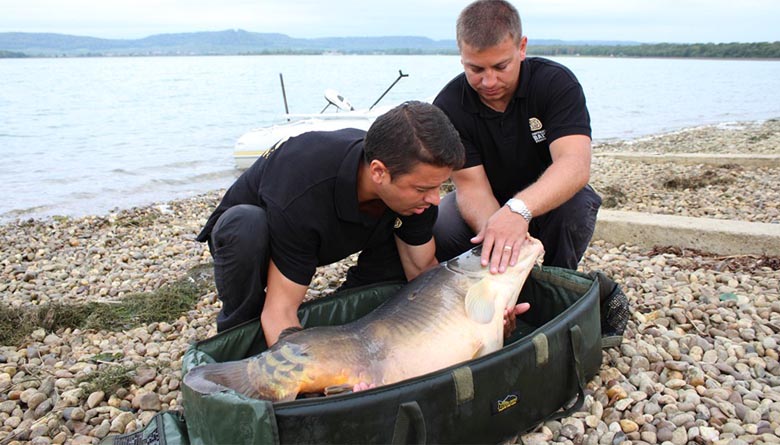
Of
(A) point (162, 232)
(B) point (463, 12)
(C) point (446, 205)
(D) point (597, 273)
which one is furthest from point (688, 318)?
(A) point (162, 232)

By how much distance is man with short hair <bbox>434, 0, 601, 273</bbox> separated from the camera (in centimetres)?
364

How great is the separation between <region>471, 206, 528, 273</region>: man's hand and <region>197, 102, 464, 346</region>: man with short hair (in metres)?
0.38

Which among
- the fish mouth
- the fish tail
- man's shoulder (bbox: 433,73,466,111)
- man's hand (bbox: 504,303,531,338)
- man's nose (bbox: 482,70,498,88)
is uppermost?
man's nose (bbox: 482,70,498,88)

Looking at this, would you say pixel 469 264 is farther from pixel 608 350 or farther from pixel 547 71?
pixel 547 71

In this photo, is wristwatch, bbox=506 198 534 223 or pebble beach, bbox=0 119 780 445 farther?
wristwatch, bbox=506 198 534 223

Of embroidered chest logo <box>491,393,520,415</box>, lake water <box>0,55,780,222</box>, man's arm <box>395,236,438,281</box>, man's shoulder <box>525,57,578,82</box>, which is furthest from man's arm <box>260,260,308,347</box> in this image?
lake water <box>0,55,780,222</box>

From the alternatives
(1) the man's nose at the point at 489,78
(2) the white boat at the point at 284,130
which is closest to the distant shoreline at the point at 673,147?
(2) the white boat at the point at 284,130

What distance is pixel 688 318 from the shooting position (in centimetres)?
386

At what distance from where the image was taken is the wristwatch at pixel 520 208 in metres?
3.39

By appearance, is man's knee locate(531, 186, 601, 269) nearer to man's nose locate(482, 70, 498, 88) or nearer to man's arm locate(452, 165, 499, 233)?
man's arm locate(452, 165, 499, 233)

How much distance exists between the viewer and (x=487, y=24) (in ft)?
12.0

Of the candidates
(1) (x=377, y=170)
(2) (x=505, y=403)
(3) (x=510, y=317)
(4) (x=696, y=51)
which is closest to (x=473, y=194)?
(3) (x=510, y=317)

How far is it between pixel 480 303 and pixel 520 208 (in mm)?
623

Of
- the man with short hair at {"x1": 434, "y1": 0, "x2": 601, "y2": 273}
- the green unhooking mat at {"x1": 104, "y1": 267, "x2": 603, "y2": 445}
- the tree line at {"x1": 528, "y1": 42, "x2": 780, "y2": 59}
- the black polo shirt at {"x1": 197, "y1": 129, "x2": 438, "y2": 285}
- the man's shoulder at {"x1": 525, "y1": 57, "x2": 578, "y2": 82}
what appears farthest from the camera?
the tree line at {"x1": 528, "y1": 42, "x2": 780, "y2": 59}
